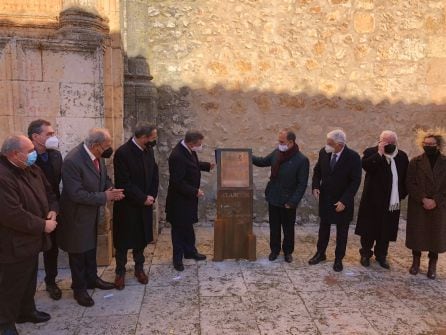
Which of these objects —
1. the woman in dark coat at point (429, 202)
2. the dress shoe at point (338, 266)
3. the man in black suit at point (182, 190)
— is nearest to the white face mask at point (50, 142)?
the man in black suit at point (182, 190)

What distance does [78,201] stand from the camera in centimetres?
337

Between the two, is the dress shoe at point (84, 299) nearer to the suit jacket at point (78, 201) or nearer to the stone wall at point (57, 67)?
the suit jacket at point (78, 201)

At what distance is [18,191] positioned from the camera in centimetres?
290

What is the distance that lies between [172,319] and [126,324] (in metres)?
0.37

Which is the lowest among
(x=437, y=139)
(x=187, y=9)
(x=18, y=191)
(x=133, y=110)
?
(x=18, y=191)

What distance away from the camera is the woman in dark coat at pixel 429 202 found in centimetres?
425

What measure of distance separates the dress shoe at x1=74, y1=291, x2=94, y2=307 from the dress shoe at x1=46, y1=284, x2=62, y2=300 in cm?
21

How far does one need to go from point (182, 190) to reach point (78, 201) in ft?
4.29

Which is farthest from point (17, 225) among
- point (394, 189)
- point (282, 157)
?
point (394, 189)

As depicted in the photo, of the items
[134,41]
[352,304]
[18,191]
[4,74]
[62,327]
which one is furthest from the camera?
[134,41]

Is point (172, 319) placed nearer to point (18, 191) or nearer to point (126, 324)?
point (126, 324)

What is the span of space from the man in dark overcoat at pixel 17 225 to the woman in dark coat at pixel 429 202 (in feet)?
12.0

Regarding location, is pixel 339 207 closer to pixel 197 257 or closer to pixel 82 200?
pixel 197 257

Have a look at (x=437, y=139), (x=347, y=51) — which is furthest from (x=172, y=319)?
(x=347, y=51)
